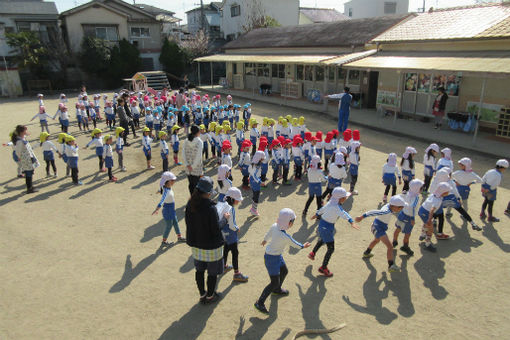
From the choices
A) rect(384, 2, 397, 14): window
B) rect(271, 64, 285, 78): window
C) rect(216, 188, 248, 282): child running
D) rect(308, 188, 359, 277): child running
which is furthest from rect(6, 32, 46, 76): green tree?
rect(384, 2, 397, 14): window

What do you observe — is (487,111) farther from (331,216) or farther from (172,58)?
Answer: (172,58)

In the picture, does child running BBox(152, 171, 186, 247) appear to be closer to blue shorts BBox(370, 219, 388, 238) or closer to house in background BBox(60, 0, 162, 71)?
blue shorts BBox(370, 219, 388, 238)

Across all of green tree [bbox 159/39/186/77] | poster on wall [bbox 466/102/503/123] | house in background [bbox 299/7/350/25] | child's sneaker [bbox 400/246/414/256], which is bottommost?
child's sneaker [bbox 400/246/414/256]

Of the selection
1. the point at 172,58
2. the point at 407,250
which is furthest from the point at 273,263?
the point at 172,58

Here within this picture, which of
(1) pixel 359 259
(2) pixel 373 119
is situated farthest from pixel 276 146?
(2) pixel 373 119

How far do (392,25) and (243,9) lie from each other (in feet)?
78.1

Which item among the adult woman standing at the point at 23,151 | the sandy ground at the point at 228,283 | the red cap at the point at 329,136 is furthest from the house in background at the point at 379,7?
the adult woman standing at the point at 23,151

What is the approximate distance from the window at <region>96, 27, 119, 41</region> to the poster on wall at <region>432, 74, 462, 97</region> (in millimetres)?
28535

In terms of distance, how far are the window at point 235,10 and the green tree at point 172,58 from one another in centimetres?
1019

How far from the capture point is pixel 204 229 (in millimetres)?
4184

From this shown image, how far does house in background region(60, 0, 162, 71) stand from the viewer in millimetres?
30547

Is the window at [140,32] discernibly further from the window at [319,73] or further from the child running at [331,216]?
the child running at [331,216]

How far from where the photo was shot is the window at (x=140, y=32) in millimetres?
34031

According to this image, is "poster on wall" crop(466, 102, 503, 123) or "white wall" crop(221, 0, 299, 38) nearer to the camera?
"poster on wall" crop(466, 102, 503, 123)
